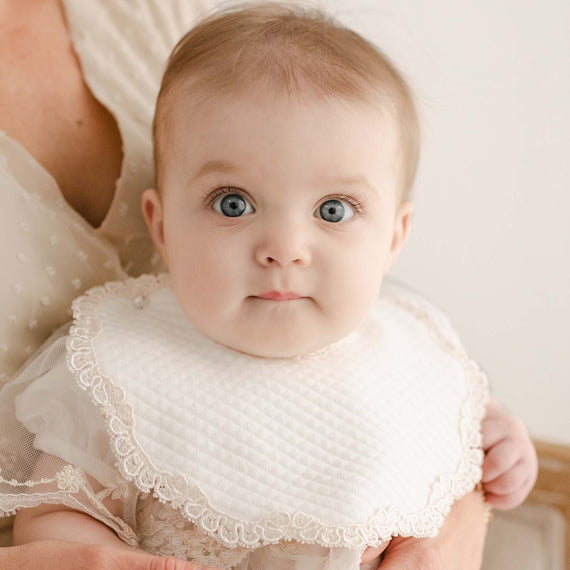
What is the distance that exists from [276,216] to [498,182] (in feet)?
3.37

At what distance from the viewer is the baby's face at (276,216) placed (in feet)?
3.05

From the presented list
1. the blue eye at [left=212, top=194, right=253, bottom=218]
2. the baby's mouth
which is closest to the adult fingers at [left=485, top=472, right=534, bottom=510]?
the baby's mouth

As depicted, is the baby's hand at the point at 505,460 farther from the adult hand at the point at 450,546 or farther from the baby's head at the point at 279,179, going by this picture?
the baby's head at the point at 279,179

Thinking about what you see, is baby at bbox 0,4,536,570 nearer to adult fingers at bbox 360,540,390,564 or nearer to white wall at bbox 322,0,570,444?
adult fingers at bbox 360,540,390,564

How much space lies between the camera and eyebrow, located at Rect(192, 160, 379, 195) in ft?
3.11

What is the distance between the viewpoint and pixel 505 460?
118 cm

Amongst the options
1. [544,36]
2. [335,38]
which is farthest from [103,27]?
[544,36]

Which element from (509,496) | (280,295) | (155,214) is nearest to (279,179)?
(280,295)

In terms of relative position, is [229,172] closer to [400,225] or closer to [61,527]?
[400,225]

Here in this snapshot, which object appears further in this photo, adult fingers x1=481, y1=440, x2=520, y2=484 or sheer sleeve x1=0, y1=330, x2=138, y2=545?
adult fingers x1=481, y1=440, x2=520, y2=484

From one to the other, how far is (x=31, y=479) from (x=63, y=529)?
0.26 feet

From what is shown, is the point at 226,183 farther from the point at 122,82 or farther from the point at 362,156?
the point at 122,82

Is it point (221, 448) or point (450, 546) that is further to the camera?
point (450, 546)

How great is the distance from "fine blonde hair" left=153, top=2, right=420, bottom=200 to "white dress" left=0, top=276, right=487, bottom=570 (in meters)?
0.28
